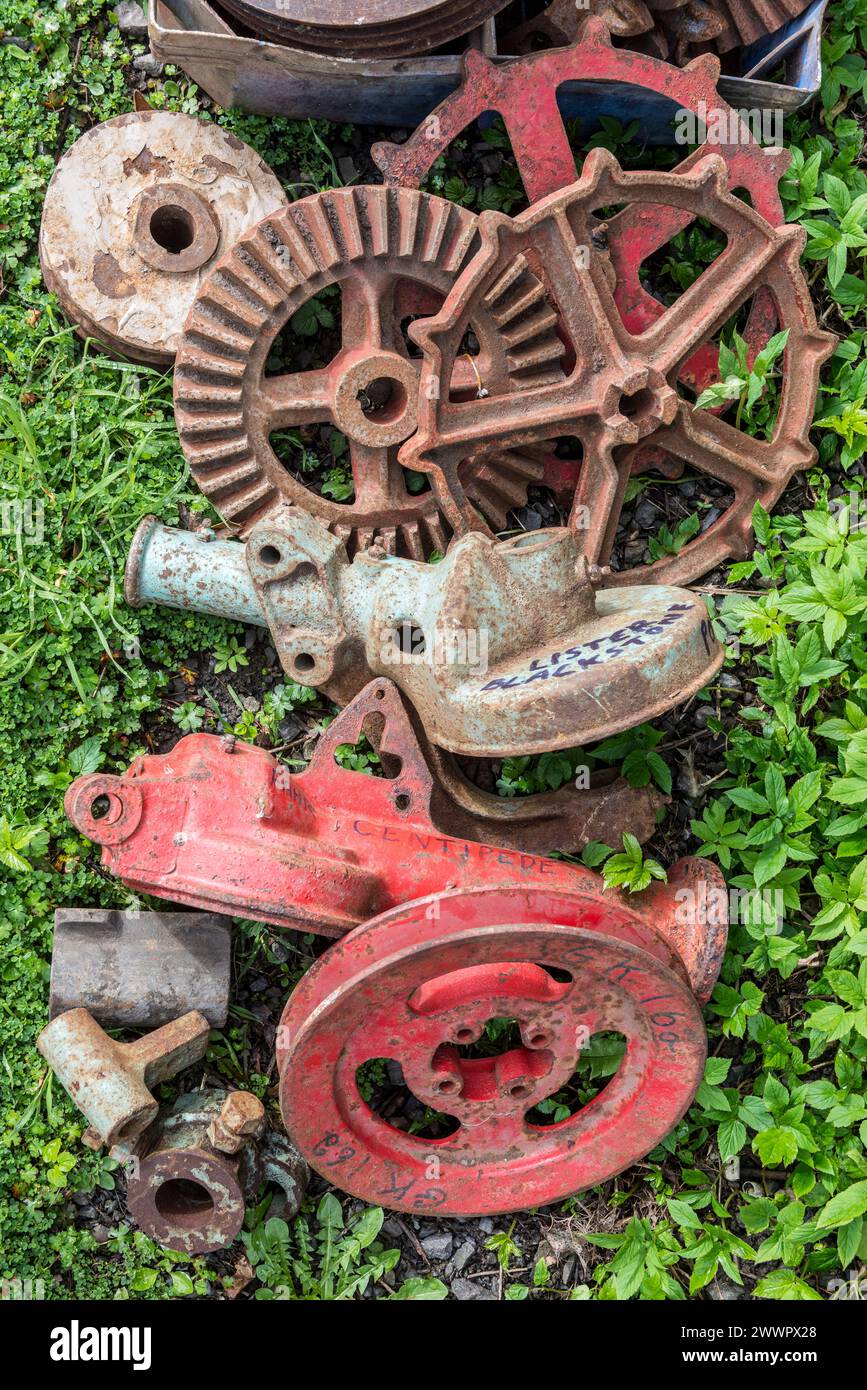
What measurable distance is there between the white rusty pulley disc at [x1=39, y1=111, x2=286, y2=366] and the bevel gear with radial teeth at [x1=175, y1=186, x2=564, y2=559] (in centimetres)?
26

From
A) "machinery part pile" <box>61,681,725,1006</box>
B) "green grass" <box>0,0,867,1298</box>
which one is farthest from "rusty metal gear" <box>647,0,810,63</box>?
"machinery part pile" <box>61,681,725,1006</box>

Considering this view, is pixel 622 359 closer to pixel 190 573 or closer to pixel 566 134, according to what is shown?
pixel 566 134

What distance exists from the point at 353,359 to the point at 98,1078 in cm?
219

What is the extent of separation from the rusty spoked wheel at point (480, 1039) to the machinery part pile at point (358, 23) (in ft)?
7.78

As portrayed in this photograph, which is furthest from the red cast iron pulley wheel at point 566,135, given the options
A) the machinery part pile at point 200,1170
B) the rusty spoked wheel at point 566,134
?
the machinery part pile at point 200,1170

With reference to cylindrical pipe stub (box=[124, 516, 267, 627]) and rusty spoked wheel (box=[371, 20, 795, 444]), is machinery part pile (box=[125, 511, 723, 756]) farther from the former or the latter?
rusty spoked wheel (box=[371, 20, 795, 444])

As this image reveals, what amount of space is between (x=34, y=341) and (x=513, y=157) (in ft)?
5.44

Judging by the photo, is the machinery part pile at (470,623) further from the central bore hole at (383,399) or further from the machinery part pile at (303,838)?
the central bore hole at (383,399)

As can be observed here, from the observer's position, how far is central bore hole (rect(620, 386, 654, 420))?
385 cm

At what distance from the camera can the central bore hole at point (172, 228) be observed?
13.2 ft

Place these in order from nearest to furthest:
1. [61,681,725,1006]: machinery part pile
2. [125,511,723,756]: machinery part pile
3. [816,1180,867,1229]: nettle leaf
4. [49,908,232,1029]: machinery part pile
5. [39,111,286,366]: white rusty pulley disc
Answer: [125,511,723,756]: machinery part pile
[61,681,725,1006]: machinery part pile
[816,1180,867,1229]: nettle leaf
[49,908,232,1029]: machinery part pile
[39,111,286,366]: white rusty pulley disc

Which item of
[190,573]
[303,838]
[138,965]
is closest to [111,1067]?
[138,965]

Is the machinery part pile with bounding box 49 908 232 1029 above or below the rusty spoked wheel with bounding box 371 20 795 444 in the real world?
below

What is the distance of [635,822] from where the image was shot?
12.6ft
